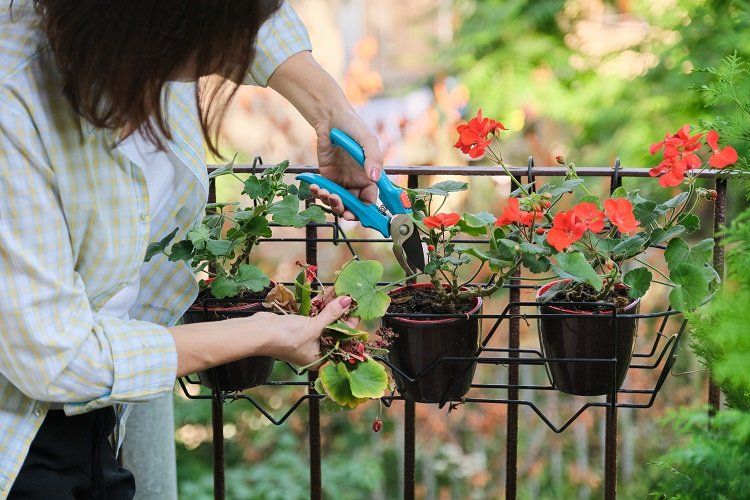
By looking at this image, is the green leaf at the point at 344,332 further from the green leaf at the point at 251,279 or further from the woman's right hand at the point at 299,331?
the green leaf at the point at 251,279

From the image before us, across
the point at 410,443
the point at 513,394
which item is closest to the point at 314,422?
the point at 410,443

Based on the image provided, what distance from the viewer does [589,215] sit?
1178mm

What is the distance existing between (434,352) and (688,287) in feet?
1.14

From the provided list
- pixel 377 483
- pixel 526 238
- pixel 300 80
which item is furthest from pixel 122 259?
pixel 377 483

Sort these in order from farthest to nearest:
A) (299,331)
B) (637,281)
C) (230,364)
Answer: (230,364), (637,281), (299,331)

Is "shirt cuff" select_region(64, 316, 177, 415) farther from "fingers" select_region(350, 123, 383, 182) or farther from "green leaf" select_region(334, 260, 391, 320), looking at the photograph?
"fingers" select_region(350, 123, 383, 182)

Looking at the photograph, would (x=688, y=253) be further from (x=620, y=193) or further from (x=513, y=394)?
(x=513, y=394)

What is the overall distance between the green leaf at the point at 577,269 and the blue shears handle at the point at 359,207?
258 millimetres

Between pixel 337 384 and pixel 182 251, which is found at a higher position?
pixel 182 251

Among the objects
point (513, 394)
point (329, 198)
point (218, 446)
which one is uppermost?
point (329, 198)

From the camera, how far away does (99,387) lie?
3.32 ft

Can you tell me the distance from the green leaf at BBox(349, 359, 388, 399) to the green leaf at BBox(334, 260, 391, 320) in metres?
0.06

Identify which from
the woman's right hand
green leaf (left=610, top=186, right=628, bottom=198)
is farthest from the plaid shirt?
Result: green leaf (left=610, top=186, right=628, bottom=198)

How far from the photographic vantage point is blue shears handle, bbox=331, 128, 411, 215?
128cm
